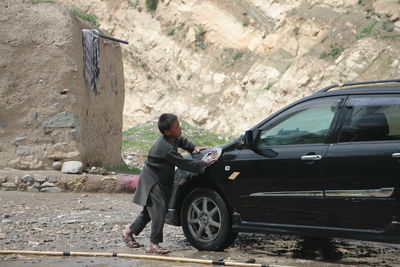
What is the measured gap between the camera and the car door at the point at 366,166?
593 cm

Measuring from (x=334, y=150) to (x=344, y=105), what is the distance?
0.51 meters

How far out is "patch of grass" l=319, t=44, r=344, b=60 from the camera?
3716 cm

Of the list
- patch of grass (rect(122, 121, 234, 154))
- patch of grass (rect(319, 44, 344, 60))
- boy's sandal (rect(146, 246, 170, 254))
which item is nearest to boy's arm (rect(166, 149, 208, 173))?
boy's sandal (rect(146, 246, 170, 254))

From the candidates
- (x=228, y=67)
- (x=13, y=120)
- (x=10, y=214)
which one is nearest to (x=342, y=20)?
(x=228, y=67)

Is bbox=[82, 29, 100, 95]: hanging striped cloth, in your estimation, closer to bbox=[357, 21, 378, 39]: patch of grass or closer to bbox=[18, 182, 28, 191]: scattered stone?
bbox=[18, 182, 28, 191]: scattered stone

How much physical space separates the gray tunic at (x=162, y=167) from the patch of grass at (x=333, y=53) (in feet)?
103

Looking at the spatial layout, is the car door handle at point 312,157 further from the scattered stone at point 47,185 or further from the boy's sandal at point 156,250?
the scattered stone at point 47,185

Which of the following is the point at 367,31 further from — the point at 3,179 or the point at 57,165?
the point at 3,179

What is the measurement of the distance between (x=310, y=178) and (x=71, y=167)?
25.8 feet

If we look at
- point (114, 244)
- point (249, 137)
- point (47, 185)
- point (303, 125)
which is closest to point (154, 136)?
point (47, 185)

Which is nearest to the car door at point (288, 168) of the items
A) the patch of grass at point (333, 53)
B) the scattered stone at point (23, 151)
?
the scattered stone at point (23, 151)

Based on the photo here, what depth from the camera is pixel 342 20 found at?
38.6 m

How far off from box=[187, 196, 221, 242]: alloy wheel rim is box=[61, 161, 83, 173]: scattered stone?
21.4ft

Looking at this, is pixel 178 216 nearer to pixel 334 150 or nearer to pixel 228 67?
pixel 334 150
